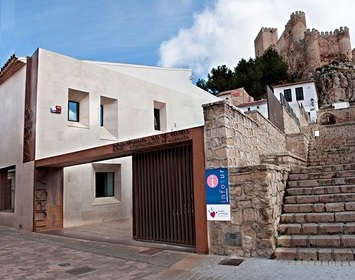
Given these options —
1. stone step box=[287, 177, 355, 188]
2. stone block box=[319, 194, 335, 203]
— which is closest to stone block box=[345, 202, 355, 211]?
stone block box=[319, 194, 335, 203]

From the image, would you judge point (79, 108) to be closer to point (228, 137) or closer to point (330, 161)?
point (228, 137)

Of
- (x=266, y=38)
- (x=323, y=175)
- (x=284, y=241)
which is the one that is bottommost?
(x=284, y=241)

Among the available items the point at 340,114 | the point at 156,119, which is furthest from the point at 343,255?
the point at 340,114

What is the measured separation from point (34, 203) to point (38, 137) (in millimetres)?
2252

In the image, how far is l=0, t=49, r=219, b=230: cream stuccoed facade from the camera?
11094mm

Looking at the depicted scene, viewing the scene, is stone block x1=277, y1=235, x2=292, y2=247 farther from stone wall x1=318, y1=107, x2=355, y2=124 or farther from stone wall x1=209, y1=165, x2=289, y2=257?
stone wall x1=318, y1=107, x2=355, y2=124

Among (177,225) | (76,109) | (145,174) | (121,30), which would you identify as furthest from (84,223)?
(121,30)

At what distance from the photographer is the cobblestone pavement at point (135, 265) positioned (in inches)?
171

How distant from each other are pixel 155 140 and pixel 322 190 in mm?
3601

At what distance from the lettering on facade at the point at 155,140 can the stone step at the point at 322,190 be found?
253cm

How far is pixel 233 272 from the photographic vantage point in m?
4.52

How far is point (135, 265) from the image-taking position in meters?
5.29

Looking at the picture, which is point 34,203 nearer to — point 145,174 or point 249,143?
point 145,174

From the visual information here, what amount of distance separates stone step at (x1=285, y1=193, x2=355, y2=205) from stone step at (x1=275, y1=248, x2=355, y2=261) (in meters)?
1.30
